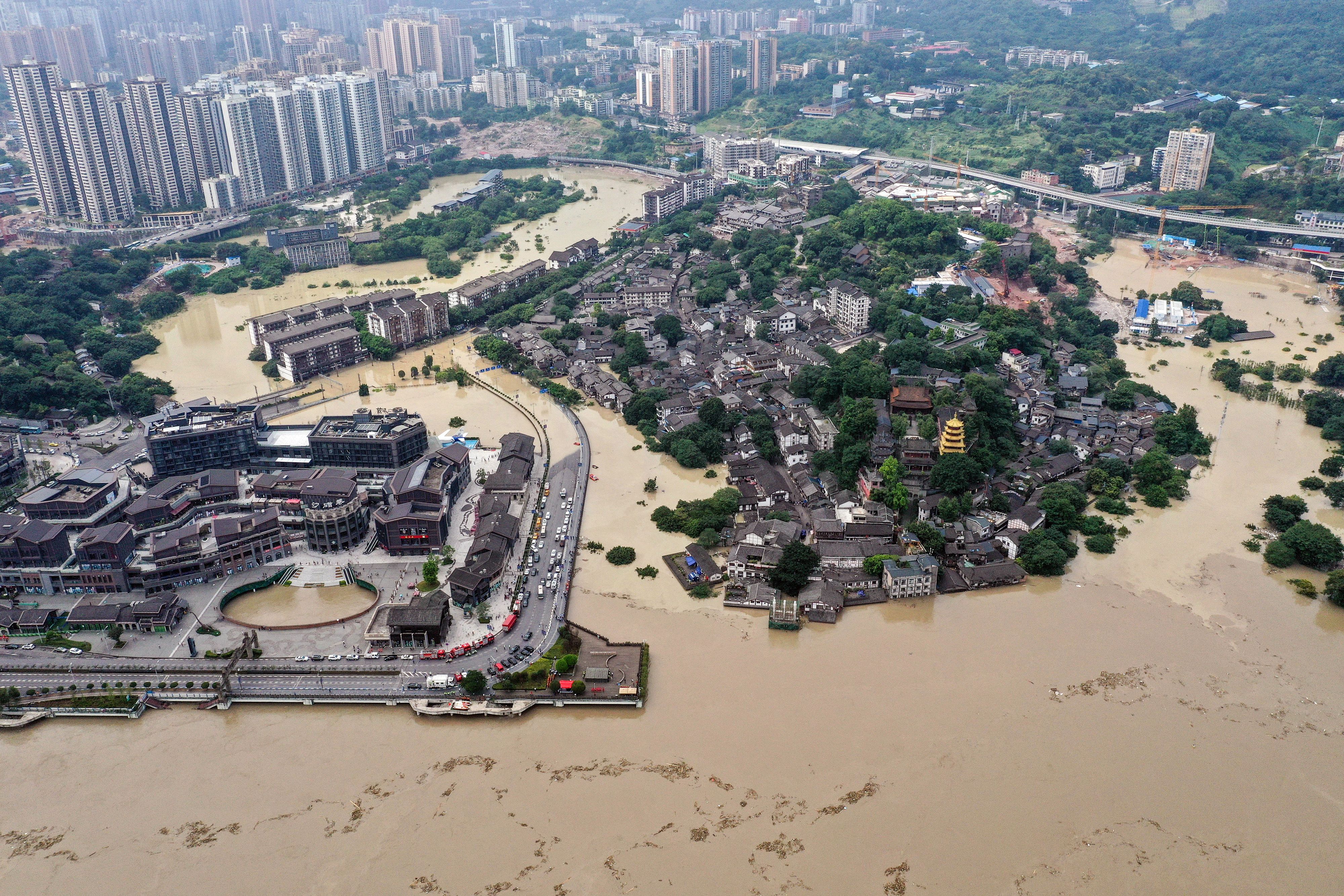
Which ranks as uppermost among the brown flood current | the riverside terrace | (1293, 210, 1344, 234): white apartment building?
(1293, 210, 1344, 234): white apartment building

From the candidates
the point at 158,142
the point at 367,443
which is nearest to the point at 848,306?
the point at 367,443

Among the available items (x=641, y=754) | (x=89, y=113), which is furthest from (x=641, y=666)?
(x=89, y=113)

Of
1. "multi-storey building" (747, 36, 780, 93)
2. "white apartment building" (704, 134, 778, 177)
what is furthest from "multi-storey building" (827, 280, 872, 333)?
"multi-storey building" (747, 36, 780, 93)

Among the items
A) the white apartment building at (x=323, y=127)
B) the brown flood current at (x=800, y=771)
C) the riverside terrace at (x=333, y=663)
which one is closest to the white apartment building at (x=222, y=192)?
the white apartment building at (x=323, y=127)

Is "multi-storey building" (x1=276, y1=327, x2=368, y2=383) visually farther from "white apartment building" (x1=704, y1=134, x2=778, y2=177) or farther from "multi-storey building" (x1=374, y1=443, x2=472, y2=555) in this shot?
"white apartment building" (x1=704, y1=134, x2=778, y2=177)

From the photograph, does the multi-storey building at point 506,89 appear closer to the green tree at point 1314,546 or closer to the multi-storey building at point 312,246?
the multi-storey building at point 312,246
